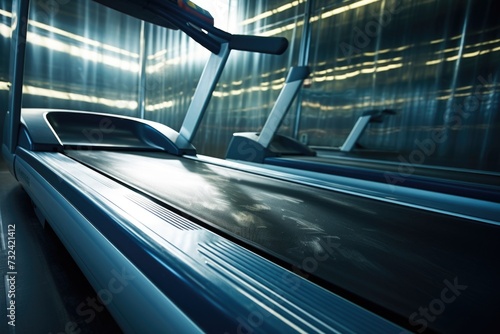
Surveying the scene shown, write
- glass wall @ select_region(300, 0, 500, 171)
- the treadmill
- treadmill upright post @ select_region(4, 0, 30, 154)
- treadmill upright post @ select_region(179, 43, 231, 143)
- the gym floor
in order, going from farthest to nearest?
glass wall @ select_region(300, 0, 500, 171), treadmill upright post @ select_region(179, 43, 231, 143), treadmill upright post @ select_region(4, 0, 30, 154), the gym floor, the treadmill

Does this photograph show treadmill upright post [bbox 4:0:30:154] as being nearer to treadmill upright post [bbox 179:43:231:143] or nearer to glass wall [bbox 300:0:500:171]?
treadmill upright post [bbox 179:43:231:143]

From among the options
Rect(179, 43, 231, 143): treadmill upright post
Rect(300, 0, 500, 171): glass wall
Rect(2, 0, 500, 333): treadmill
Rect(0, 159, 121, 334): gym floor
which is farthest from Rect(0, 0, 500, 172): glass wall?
Rect(0, 159, 121, 334): gym floor

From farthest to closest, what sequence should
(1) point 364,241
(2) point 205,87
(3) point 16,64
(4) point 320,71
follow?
(4) point 320,71 → (2) point 205,87 → (3) point 16,64 → (1) point 364,241

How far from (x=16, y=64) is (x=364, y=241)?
2.16 m

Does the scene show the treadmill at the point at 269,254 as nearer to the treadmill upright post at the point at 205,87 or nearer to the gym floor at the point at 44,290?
the gym floor at the point at 44,290

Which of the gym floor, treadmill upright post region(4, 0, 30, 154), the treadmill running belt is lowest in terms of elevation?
the gym floor

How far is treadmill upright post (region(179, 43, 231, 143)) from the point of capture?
2.10m

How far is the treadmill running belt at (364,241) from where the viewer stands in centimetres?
44

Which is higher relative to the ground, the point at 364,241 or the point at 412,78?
the point at 412,78

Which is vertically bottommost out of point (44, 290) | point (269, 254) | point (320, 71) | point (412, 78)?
point (44, 290)

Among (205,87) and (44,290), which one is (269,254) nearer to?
(44,290)

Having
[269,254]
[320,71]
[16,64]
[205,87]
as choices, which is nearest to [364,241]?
[269,254]

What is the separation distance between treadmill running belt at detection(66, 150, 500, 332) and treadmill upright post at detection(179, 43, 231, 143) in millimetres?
1197

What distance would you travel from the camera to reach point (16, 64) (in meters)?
1.69
